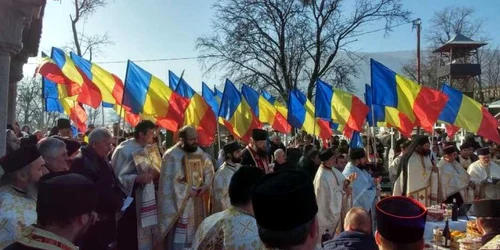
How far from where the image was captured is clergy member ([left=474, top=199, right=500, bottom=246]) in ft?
13.8

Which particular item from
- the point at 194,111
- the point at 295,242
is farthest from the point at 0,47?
the point at 295,242

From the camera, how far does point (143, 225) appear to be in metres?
7.55

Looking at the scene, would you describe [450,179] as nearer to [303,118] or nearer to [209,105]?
[209,105]

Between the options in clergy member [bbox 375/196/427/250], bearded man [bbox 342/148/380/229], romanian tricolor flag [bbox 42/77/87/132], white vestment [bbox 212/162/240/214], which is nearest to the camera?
clergy member [bbox 375/196/427/250]

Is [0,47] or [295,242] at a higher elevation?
[0,47]

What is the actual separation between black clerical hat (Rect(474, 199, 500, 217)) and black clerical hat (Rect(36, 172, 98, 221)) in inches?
126

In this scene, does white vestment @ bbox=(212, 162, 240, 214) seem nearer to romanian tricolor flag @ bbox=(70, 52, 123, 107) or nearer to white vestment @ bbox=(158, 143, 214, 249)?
white vestment @ bbox=(158, 143, 214, 249)

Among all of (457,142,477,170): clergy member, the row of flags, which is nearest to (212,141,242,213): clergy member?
the row of flags

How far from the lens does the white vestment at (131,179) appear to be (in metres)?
7.13

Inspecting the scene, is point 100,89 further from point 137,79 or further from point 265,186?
point 265,186

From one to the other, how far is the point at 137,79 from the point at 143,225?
3008 mm

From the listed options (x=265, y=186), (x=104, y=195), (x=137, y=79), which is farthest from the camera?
(x=137, y=79)

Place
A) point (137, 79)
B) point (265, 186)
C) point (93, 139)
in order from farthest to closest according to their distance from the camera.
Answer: point (137, 79) < point (93, 139) < point (265, 186)

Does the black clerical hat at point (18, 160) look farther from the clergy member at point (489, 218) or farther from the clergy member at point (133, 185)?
the clergy member at point (489, 218)
